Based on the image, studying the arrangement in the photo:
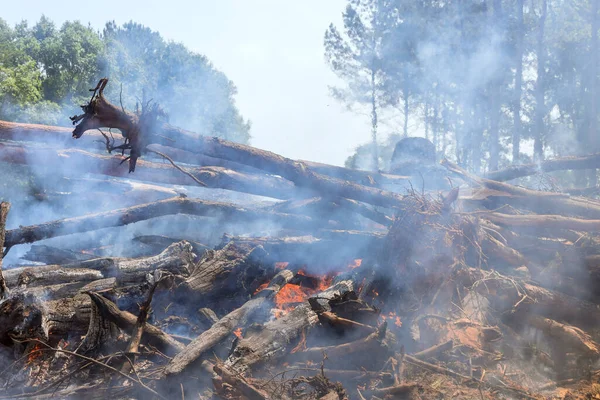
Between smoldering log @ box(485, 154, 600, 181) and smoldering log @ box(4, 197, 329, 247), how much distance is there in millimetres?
7047

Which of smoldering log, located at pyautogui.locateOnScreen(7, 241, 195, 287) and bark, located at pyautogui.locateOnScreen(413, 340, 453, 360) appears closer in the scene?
bark, located at pyautogui.locateOnScreen(413, 340, 453, 360)

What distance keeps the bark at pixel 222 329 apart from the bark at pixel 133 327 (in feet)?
1.29

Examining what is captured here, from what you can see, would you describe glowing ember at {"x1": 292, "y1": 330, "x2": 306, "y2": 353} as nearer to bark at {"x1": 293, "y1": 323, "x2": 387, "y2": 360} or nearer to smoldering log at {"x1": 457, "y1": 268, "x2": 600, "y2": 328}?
bark at {"x1": 293, "y1": 323, "x2": 387, "y2": 360}

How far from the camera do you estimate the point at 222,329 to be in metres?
4.40

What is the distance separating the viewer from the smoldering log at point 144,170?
7.89m

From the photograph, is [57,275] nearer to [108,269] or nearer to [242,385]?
[108,269]

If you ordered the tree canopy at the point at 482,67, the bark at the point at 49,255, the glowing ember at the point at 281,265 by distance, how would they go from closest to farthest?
the glowing ember at the point at 281,265 → the bark at the point at 49,255 → the tree canopy at the point at 482,67

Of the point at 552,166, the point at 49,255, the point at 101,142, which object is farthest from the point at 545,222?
the point at 49,255

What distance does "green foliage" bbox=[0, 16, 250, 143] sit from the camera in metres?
14.8

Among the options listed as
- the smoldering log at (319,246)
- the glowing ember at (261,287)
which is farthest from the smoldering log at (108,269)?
the glowing ember at (261,287)

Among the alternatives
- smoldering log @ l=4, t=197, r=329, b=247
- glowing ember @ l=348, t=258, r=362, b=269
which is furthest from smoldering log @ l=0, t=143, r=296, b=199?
glowing ember @ l=348, t=258, r=362, b=269

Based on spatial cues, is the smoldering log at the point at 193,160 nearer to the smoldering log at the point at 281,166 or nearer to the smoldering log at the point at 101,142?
the smoldering log at the point at 101,142

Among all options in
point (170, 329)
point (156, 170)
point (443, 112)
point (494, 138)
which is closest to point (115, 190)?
point (156, 170)

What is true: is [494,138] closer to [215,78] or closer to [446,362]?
[446,362]
